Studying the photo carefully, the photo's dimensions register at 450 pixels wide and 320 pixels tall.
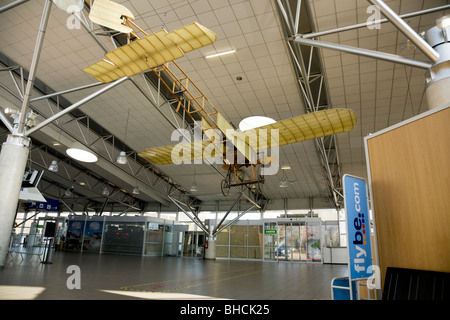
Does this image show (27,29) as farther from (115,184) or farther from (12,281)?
(115,184)

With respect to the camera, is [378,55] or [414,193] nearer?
[414,193]

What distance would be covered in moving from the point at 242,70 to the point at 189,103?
8.16 feet

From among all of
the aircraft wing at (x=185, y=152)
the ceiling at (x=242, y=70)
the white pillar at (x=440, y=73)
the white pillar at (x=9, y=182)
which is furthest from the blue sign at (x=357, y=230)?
the white pillar at (x=9, y=182)

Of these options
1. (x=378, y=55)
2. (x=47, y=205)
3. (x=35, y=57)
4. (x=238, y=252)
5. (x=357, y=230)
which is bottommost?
(x=238, y=252)

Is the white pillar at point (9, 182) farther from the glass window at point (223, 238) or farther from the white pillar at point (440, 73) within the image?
the glass window at point (223, 238)

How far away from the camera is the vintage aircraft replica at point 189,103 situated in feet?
22.6

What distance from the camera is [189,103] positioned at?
1098 centimetres

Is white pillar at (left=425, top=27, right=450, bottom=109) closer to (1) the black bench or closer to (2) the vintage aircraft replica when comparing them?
(1) the black bench

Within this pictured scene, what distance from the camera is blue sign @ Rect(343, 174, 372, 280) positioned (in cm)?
342

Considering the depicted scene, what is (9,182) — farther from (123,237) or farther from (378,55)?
(123,237)

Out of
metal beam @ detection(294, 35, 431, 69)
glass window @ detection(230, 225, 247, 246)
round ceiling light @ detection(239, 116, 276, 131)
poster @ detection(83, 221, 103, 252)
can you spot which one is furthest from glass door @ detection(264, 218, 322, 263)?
metal beam @ detection(294, 35, 431, 69)

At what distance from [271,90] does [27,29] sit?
9.66m

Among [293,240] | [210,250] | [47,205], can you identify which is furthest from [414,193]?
[47,205]
